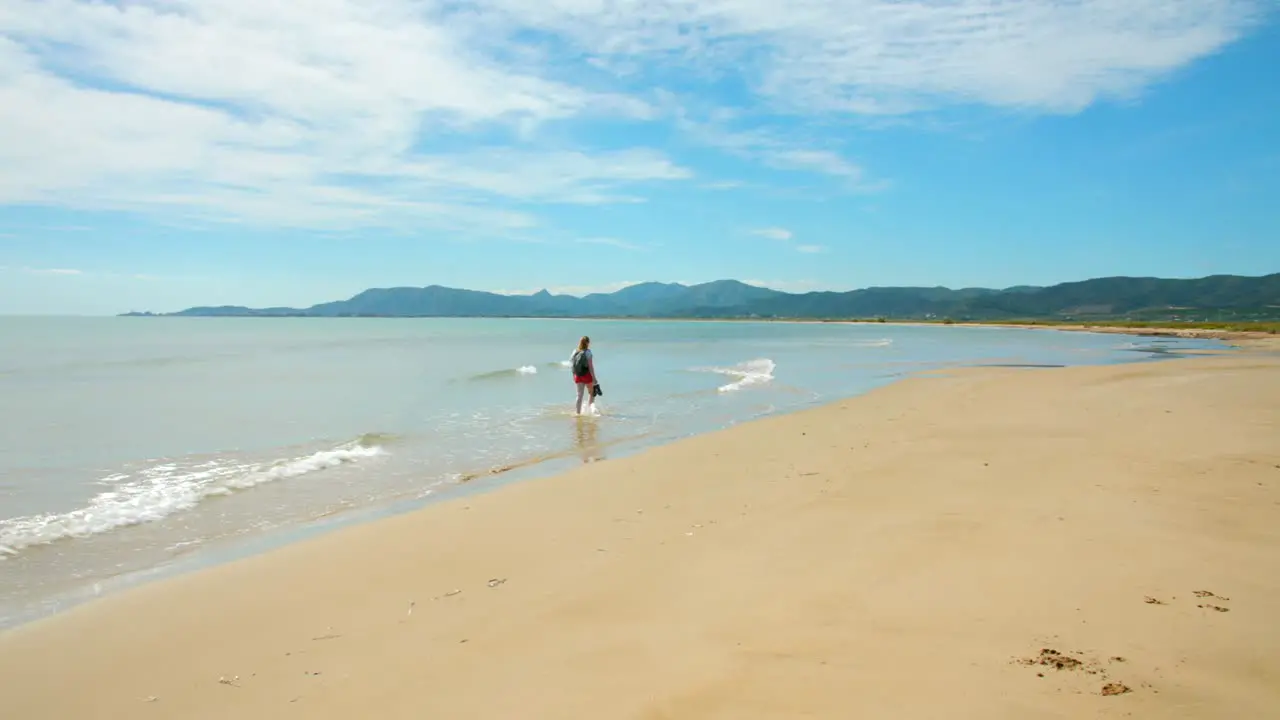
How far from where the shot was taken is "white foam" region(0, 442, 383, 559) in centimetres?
837

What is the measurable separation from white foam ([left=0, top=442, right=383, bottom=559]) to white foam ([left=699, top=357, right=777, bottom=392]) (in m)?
14.5

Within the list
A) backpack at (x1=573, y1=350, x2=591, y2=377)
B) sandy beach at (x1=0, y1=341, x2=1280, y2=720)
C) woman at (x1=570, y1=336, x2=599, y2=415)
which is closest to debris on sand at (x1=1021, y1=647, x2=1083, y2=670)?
sandy beach at (x1=0, y1=341, x2=1280, y2=720)

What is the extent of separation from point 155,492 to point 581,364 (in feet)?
31.5

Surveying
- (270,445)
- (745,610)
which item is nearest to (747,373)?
(270,445)

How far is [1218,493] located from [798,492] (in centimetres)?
410

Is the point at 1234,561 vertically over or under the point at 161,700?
over

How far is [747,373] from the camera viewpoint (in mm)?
32281

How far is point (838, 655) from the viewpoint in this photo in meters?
3.98

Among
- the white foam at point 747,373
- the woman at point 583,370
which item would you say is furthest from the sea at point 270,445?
the woman at point 583,370

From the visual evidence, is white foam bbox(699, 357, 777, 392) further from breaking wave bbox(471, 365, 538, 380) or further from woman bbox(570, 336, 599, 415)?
breaking wave bbox(471, 365, 538, 380)

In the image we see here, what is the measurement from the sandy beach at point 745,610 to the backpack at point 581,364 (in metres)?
8.90

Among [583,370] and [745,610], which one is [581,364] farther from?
[745,610]

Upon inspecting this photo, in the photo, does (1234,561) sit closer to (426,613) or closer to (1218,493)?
(1218,493)

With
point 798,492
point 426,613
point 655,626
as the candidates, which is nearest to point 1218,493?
point 798,492
